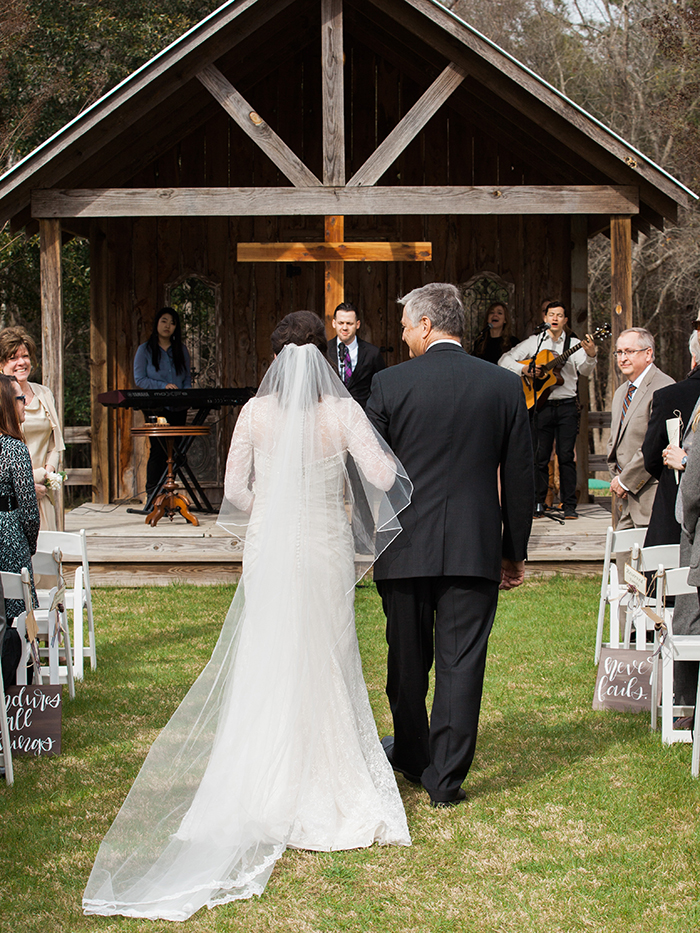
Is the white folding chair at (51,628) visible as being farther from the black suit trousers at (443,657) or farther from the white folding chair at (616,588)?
the white folding chair at (616,588)

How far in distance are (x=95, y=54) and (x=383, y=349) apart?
10.8m

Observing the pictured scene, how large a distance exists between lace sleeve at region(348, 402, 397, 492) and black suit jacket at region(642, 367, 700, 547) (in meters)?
2.10

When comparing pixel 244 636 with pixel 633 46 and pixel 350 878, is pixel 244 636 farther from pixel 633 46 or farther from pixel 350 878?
pixel 633 46

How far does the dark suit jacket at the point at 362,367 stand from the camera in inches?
360

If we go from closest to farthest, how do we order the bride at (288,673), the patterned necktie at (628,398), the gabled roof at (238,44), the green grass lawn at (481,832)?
the green grass lawn at (481,832) < the bride at (288,673) < the patterned necktie at (628,398) < the gabled roof at (238,44)

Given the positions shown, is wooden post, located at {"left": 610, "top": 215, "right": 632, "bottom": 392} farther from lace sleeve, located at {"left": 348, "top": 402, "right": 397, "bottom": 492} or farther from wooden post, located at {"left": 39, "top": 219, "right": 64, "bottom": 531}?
lace sleeve, located at {"left": 348, "top": 402, "right": 397, "bottom": 492}

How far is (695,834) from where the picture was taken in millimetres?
3971

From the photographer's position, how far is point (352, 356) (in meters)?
9.33

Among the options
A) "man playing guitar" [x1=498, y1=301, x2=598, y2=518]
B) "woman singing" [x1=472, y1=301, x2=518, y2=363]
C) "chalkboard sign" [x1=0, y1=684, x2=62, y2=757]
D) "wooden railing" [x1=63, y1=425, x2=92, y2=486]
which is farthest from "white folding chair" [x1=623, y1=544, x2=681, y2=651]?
"wooden railing" [x1=63, y1=425, x2=92, y2=486]

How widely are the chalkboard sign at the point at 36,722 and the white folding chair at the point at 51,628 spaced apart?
22cm

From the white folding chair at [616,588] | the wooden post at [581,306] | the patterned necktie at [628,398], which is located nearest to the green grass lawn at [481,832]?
the white folding chair at [616,588]

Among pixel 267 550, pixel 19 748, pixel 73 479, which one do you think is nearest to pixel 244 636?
pixel 267 550

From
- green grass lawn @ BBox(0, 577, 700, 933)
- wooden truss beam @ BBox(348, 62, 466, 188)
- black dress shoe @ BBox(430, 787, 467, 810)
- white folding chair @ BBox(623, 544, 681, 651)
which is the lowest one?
green grass lawn @ BBox(0, 577, 700, 933)

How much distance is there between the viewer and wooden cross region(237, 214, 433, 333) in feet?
30.2
